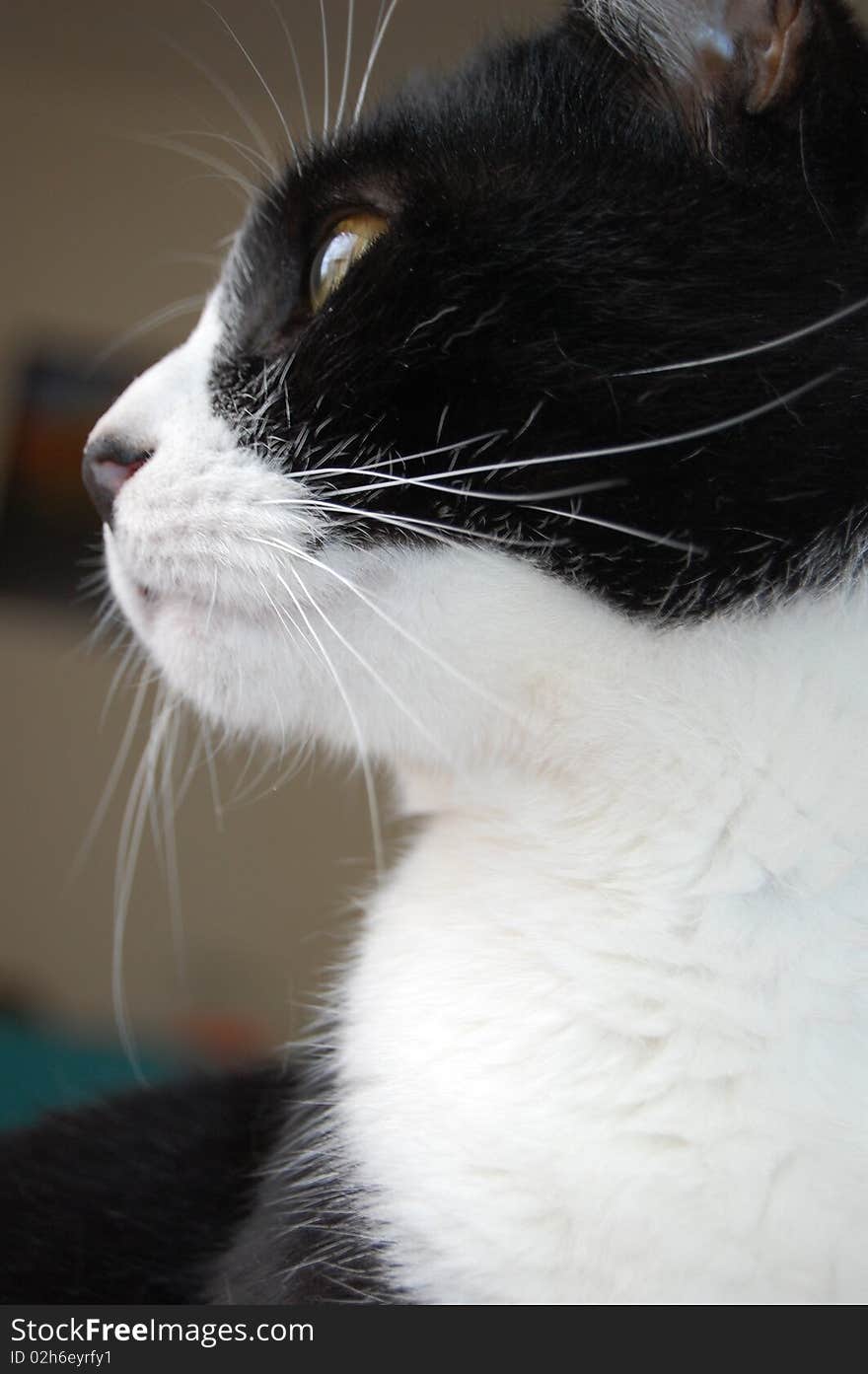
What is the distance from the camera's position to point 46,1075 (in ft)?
4.36

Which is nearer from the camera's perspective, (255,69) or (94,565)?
(255,69)

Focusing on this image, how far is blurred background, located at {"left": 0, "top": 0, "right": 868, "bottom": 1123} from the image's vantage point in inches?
24.4

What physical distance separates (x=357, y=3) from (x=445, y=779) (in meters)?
0.39

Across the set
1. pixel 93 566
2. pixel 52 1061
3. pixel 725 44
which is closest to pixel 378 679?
pixel 725 44

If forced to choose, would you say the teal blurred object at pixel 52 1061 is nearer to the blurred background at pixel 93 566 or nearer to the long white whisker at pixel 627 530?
the blurred background at pixel 93 566

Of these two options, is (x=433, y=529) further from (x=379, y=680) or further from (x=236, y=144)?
(x=236, y=144)

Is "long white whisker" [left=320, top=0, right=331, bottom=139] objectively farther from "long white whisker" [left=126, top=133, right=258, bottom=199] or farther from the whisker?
the whisker

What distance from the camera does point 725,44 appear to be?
17.7 inches

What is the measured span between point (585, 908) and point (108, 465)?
292 mm

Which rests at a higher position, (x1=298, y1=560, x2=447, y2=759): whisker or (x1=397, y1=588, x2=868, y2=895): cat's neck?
(x1=298, y1=560, x2=447, y2=759): whisker

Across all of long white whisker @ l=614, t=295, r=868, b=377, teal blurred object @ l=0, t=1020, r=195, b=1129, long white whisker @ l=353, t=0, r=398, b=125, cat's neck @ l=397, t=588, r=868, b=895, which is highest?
long white whisker @ l=353, t=0, r=398, b=125

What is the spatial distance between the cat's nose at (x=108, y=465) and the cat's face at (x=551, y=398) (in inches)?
0.6

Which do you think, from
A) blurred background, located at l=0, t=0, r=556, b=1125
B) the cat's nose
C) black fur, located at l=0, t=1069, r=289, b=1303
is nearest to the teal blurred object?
blurred background, located at l=0, t=0, r=556, b=1125

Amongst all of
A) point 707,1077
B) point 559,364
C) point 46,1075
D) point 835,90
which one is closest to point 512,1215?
point 707,1077
